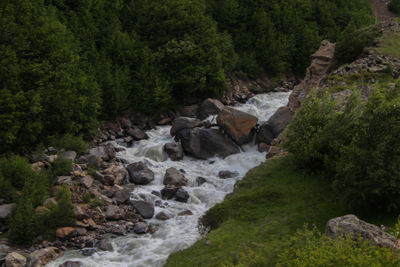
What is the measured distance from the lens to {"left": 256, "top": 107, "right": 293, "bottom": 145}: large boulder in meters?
33.2

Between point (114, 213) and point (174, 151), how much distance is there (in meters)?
10.1

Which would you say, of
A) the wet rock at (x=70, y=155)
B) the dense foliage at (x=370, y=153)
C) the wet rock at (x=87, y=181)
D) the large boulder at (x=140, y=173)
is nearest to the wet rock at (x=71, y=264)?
the wet rock at (x=87, y=181)

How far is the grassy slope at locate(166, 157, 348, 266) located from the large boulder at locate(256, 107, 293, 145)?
10002mm

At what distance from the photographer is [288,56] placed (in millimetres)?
61438

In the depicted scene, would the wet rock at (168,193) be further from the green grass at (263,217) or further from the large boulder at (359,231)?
the large boulder at (359,231)

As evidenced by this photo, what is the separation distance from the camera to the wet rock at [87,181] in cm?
2506

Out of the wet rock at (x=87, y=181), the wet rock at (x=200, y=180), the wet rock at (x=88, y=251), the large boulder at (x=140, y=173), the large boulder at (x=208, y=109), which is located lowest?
the wet rock at (x=88, y=251)

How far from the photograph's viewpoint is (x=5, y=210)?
21.9 meters

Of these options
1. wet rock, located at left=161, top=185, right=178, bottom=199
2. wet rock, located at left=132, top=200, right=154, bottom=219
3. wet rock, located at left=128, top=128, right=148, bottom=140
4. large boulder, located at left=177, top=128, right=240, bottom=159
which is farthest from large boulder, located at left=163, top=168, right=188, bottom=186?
wet rock, located at left=128, top=128, right=148, bottom=140

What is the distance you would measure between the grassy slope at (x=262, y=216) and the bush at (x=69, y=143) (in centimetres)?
1330

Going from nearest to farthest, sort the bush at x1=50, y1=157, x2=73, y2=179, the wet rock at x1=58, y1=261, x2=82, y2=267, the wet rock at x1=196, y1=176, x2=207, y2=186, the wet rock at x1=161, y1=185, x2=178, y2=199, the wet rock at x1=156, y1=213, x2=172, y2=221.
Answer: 1. the wet rock at x1=58, y1=261, x2=82, y2=267
2. the wet rock at x1=156, y1=213, x2=172, y2=221
3. the bush at x1=50, y1=157, x2=73, y2=179
4. the wet rock at x1=161, y1=185, x2=178, y2=199
5. the wet rock at x1=196, y1=176, x2=207, y2=186

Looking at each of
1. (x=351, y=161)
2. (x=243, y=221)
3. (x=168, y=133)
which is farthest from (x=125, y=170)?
(x=351, y=161)

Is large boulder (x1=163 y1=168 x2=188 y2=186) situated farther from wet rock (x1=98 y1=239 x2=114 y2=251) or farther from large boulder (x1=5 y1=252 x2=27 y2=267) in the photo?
large boulder (x1=5 y1=252 x2=27 y2=267)

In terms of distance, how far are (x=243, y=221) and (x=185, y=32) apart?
32769 millimetres
